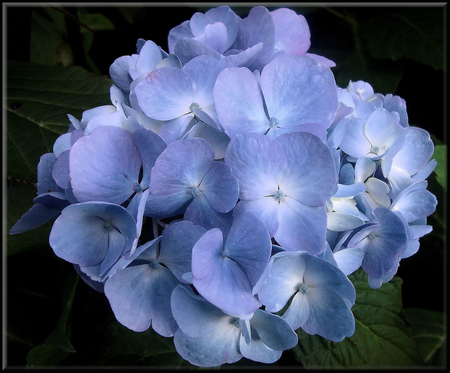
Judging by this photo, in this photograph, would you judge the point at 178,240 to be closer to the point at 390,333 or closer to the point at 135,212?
the point at 135,212

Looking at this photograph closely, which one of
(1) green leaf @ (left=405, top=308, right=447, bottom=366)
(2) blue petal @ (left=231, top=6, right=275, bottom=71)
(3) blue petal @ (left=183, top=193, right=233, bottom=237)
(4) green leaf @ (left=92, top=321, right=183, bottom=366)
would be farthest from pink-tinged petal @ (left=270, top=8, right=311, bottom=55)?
(1) green leaf @ (left=405, top=308, right=447, bottom=366)

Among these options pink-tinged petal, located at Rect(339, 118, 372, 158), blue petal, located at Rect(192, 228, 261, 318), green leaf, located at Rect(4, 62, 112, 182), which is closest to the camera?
blue petal, located at Rect(192, 228, 261, 318)

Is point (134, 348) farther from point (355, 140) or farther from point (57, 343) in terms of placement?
point (355, 140)

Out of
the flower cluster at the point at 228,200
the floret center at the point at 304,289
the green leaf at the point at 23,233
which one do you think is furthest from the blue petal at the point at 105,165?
the green leaf at the point at 23,233

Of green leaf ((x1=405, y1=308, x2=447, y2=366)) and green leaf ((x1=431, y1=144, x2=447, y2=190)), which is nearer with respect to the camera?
green leaf ((x1=431, y1=144, x2=447, y2=190))

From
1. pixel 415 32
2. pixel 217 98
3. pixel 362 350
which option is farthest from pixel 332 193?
pixel 415 32

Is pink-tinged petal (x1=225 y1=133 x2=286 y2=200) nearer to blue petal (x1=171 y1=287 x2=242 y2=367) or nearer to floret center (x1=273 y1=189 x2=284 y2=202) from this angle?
floret center (x1=273 y1=189 x2=284 y2=202)
